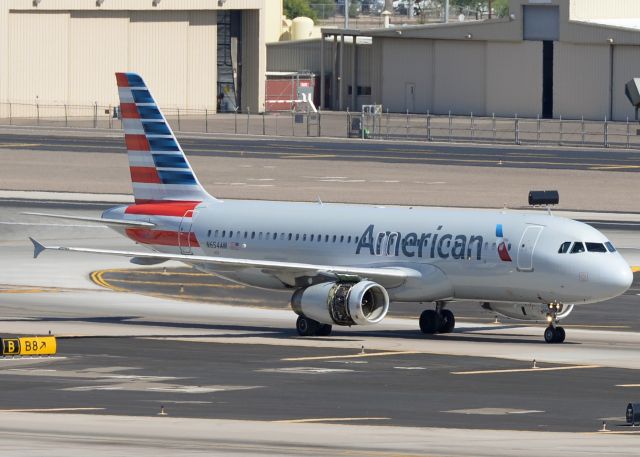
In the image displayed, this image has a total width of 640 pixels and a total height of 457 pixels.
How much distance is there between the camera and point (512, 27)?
156 metres

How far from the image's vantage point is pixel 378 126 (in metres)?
141

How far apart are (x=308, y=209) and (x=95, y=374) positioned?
13.9m

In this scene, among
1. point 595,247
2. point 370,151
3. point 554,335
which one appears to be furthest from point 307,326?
point 370,151

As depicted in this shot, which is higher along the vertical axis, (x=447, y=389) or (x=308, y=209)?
(x=308, y=209)

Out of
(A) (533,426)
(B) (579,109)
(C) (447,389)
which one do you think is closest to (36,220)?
(C) (447,389)

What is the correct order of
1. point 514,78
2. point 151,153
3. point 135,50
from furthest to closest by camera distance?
point 514,78
point 135,50
point 151,153

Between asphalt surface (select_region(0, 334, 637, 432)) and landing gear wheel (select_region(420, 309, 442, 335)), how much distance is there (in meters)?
4.95

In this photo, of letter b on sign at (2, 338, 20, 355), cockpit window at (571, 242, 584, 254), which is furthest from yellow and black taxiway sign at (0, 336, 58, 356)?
cockpit window at (571, 242, 584, 254)

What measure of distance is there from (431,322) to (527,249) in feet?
13.7

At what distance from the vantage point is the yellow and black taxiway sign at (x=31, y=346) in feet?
138

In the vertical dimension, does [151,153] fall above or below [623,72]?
below

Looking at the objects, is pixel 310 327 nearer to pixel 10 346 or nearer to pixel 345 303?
pixel 345 303

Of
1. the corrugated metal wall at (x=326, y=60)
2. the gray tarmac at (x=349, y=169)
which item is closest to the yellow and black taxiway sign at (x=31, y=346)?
the gray tarmac at (x=349, y=169)

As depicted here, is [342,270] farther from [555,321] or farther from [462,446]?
[462,446]
